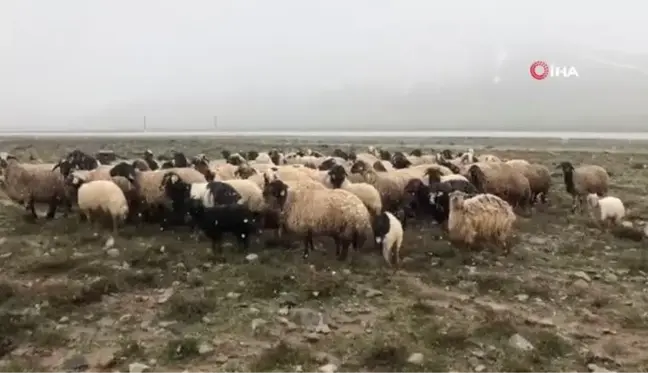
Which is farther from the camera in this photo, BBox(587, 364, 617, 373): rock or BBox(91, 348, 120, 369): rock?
BBox(91, 348, 120, 369): rock

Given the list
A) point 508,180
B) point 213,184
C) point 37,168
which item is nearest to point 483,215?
point 508,180

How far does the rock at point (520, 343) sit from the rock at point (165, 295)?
473cm

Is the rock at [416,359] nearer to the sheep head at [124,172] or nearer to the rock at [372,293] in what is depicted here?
Answer: the rock at [372,293]

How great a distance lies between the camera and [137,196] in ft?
43.9

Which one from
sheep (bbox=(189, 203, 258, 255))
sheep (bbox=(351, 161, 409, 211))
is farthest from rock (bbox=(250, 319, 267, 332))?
sheep (bbox=(351, 161, 409, 211))

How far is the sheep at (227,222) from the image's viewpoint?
1102cm

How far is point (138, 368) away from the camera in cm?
647

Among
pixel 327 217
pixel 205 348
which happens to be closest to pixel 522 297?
pixel 327 217

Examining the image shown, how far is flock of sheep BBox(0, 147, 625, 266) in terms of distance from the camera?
10.8 metres

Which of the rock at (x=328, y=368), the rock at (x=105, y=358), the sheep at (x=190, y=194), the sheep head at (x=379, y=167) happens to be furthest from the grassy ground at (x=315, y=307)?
the sheep head at (x=379, y=167)

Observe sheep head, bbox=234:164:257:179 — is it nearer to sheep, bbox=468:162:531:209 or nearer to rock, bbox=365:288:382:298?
sheep, bbox=468:162:531:209

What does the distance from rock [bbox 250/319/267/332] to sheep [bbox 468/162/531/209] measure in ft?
27.1

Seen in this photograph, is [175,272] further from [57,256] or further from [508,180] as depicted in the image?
[508,180]

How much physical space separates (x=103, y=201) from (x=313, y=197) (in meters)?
4.73
